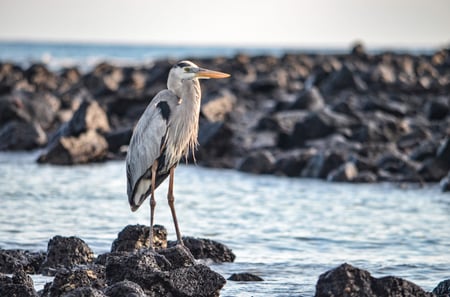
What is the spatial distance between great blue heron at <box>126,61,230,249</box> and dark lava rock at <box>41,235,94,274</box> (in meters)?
0.81

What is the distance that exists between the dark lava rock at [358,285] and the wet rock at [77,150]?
9340 millimetres

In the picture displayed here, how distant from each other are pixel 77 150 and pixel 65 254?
7775mm

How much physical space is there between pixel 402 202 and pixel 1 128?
354 inches

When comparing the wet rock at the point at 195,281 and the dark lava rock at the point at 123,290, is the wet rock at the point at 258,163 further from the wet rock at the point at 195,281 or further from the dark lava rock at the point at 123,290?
the dark lava rock at the point at 123,290

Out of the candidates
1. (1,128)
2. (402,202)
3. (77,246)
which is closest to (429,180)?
(402,202)

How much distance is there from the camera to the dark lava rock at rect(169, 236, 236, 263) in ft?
25.4

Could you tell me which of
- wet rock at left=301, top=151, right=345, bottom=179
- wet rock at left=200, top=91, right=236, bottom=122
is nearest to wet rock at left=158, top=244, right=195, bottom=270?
wet rock at left=301, top=151, right=345, bottom=179

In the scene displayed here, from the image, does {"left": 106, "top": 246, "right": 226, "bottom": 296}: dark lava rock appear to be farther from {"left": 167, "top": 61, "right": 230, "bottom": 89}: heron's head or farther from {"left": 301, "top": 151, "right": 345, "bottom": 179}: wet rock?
{"left": 301, "top": 151, "right": 345, "bottom": 179}: wet rock

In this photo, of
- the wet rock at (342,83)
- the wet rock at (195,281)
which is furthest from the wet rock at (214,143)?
the wet rock at (342,83)

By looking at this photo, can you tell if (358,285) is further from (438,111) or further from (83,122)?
(438,111)

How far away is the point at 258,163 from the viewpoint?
14.0 m

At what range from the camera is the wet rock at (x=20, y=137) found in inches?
Result: 633

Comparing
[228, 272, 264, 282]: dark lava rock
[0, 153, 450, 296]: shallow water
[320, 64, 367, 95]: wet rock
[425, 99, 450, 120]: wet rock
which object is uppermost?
[320, 64, 367, 95]: wet rock

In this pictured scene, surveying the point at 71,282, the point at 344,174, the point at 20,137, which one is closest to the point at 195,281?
the point at 71,282
